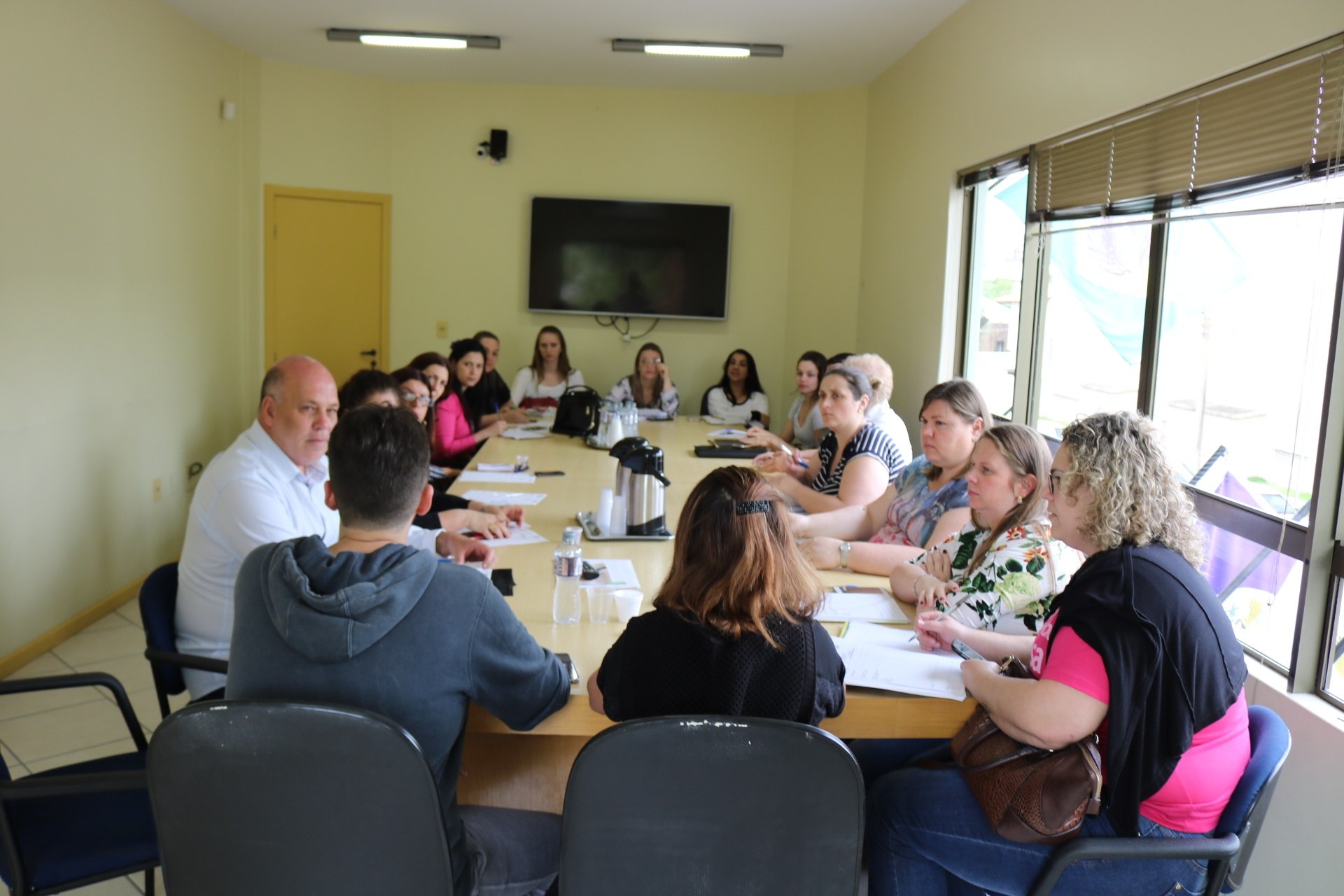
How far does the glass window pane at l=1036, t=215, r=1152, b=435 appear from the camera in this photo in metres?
3.62

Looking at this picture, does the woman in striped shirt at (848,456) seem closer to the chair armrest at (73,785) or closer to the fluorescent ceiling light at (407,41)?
Result: the chair armrest at (73,785)

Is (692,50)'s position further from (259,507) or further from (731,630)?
(731,630)

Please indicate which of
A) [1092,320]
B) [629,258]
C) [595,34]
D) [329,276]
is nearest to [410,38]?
[595,34]

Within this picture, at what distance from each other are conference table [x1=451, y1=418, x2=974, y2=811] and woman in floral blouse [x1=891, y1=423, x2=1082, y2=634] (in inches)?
9.7

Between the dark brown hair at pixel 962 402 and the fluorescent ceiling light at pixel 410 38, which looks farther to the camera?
the fluorescent ceiling light at pixel 410 38

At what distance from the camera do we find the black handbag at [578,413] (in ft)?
17.9

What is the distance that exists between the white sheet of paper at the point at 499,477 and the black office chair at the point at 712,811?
8.72 feet

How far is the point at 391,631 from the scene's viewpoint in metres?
1.55

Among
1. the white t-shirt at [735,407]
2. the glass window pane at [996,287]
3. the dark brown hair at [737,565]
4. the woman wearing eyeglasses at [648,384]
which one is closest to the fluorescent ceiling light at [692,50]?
the glass window pane at [996,287]

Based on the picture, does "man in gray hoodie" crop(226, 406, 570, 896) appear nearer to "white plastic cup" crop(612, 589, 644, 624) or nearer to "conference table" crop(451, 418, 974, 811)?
"conference table" crop(451, 418, 974, 811)

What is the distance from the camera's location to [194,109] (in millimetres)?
5762

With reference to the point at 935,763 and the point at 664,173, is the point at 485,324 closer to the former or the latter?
the point at 664,173

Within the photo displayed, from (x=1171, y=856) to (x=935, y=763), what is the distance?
1.56ft

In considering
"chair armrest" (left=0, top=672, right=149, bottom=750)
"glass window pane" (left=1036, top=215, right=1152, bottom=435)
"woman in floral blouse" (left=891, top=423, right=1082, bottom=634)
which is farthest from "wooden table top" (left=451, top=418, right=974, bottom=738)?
"glass window pane" (left=1036, top=215, right=1152, bottom=435)
